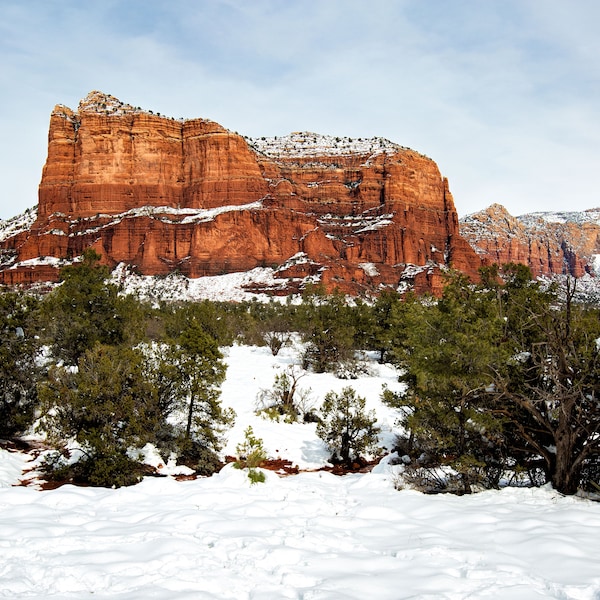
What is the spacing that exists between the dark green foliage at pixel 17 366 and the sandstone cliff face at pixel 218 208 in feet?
278

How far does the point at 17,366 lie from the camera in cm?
1273

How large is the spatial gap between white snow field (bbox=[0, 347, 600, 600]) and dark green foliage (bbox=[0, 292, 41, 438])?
372 cm

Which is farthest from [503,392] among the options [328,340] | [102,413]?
[328,340]

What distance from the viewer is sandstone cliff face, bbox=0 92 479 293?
4166 inches

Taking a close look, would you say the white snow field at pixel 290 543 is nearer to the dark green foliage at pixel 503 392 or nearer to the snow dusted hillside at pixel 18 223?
the dark green foliage at pixel 503 392

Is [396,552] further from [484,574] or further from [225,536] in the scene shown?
[225,536]

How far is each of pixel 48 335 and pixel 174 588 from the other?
48.7 ft

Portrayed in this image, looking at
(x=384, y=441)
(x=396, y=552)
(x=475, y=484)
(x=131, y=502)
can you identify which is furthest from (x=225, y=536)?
(x=384, y=441)

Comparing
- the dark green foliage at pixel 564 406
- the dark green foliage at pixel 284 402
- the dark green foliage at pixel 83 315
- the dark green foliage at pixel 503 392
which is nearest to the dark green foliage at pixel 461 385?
the dark green foliage at pixel 503 392

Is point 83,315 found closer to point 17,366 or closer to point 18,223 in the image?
point 17,366

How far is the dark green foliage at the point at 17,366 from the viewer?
12.4m

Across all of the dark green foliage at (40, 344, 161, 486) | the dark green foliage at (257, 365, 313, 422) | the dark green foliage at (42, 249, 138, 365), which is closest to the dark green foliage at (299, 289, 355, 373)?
the dark green foliage at (257, 365, 313, 422)

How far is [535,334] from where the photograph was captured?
36.0 feet

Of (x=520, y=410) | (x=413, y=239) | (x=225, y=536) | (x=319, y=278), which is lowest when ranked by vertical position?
(x=225, y=536)
